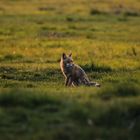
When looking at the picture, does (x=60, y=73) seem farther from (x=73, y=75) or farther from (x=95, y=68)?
(x=73, y=75)

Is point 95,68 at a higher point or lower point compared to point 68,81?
lower

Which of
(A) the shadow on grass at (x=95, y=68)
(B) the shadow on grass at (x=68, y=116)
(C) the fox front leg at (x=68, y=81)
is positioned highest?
(B) the shadow on grass at (x=68, y=116)

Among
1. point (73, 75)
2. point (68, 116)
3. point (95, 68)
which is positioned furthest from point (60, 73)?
point (68, 116)

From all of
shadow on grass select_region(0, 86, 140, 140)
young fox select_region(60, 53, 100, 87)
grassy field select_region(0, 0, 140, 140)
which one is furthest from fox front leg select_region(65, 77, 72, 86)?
shadow on grass select_region(0, 86, 140, 140)

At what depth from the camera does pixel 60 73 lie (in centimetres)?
2070

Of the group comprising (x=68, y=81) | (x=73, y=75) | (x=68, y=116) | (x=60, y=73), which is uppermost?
(x=68, y=116)

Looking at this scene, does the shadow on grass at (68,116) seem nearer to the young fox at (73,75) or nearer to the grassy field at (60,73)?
the grassy field at (60,73)

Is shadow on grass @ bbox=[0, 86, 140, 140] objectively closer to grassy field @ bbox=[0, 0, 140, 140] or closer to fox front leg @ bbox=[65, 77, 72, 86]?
grassy field @ bbox=[0, 0, 140, 140]

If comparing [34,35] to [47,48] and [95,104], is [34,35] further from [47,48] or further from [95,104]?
[95,104]

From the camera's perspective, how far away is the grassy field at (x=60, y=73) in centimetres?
1178

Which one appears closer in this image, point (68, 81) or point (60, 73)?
point (68, 81)

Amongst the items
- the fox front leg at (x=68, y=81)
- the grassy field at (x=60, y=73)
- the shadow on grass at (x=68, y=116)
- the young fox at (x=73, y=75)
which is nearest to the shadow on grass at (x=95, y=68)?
the grassy field at (x=60, y=73)

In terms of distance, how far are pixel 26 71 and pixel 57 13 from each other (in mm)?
23199

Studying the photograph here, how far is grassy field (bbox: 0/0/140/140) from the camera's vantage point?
11781 mm
